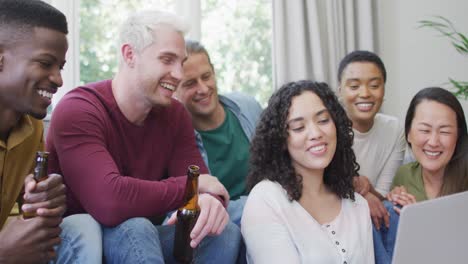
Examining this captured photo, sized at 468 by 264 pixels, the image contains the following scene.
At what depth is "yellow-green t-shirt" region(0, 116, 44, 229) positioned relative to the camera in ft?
4.42

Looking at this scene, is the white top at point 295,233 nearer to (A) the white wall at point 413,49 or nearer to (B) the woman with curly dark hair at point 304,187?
(B) the woman with curly dark hair at point 304,187

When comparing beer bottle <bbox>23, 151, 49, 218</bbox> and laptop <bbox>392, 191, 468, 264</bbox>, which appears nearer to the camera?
laptop <bbox>392, 191, 468, 264</bbox>

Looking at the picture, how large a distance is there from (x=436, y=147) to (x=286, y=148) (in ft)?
1.90

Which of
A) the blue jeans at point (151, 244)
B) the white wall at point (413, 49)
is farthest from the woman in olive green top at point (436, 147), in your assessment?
the white wall at point (413, 49)

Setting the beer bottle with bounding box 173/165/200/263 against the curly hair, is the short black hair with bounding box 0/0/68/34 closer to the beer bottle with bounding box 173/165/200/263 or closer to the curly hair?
the beer bottle with bounding box 173/165/200/263

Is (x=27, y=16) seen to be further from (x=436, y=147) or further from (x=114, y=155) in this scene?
(x=436, y=147)

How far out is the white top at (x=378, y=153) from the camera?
219cm

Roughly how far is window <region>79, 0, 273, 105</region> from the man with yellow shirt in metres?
1.63

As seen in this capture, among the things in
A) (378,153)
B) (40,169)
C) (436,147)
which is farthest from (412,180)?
(40,169)

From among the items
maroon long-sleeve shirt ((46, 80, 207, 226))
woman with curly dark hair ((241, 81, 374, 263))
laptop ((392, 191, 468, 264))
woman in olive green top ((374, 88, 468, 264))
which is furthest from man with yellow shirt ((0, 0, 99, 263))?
woman in olive green top ((374, 88, 468, 264))

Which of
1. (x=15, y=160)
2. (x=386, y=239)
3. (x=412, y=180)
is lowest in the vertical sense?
(x=386, y=239)

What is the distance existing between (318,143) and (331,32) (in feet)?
5.77

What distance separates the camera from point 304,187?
1638 millimetres

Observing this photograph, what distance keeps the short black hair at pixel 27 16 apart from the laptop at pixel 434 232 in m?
0.97
